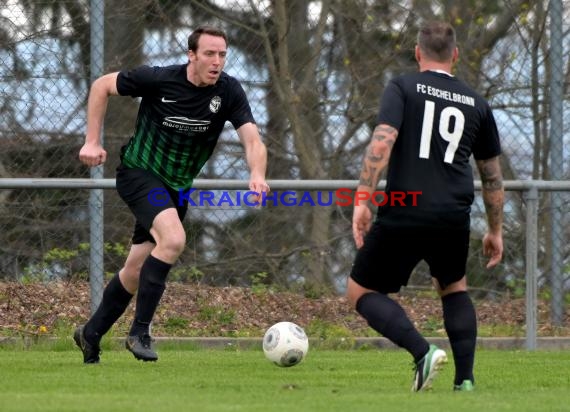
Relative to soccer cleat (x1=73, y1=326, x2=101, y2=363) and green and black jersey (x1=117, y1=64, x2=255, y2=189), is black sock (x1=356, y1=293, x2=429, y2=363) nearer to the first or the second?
green and black jersey (x1=117, y1=64, x2=255, y2=189)

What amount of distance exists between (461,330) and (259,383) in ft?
4.07

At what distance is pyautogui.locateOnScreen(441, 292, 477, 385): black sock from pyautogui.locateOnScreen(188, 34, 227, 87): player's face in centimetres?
215

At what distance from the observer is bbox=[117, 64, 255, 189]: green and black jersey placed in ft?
24.9


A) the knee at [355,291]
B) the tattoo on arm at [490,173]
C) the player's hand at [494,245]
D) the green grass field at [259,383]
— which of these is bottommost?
the green grass field at [259,383]

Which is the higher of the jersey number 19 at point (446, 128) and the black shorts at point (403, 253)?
the jersey number 19 at point (446, 128)

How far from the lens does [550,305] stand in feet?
34.7

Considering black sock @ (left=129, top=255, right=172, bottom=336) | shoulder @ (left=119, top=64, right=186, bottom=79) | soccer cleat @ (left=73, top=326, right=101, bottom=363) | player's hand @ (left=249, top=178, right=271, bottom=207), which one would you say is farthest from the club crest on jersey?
soccer cleat @ (left=73, top=326, right=101, bottom=363)

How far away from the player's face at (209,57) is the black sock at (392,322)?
2001 mm

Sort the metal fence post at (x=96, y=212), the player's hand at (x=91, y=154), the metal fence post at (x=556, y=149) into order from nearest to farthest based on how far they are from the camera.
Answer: the player's hand at (x=91, y=154), the metal fence post at (x=96, y=212), the metal fence post at (x=556, y=149)

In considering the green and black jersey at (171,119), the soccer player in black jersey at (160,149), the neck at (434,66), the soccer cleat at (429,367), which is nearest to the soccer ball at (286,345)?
the soccer player in black jersey at (160,149)

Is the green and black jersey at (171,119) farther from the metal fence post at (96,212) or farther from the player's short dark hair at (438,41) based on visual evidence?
the metal fence post at (96,212)

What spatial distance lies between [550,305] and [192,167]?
4.13m

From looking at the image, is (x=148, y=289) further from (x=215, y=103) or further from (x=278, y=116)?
(x=278, y=116)

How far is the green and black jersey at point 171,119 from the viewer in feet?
24.9
